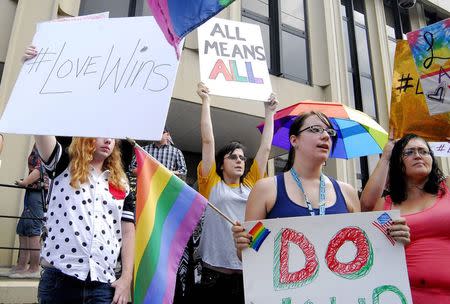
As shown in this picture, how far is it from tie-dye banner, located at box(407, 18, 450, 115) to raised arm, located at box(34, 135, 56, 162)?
264 cm

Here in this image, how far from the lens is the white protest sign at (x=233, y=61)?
3.04 metres

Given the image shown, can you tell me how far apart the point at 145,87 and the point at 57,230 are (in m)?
0.82

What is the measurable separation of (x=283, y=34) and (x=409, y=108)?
6.64 m

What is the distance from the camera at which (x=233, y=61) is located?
323cm

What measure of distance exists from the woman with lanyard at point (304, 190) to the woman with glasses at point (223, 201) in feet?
2.15

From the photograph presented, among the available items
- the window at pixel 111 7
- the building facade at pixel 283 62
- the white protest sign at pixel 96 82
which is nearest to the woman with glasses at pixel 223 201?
the white protest sign at pixel 96 82

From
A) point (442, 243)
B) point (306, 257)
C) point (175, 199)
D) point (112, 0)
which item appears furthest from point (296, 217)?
point (112, 0)

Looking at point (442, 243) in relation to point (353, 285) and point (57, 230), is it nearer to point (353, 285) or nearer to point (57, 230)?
point (353, 285)

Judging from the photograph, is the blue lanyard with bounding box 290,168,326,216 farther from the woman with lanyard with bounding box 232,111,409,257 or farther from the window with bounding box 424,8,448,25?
the window with bounding box 424,8,448,25

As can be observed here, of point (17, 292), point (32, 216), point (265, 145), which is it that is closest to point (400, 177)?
point (265, 145)

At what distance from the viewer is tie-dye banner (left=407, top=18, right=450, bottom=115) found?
289cm

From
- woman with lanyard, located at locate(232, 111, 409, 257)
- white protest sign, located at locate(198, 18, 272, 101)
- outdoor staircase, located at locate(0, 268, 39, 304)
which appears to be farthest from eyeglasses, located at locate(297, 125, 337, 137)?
outdoor staircase, located at locate(0, 268, 39, 304)

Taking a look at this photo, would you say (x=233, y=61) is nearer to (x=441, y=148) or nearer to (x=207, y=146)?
(x=207, y=146)

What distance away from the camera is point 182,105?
7.17 meters
